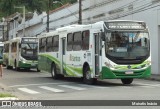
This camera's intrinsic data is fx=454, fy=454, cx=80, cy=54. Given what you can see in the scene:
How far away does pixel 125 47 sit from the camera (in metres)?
21.5

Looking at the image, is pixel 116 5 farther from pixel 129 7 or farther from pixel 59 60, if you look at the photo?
pixel 59 60

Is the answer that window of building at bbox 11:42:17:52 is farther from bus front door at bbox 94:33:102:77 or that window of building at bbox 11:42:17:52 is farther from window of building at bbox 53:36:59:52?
Answer: bus front door at bbox 94:33:102:77

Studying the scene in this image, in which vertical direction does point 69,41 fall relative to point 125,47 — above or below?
above

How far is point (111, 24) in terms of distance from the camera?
21.6 metres

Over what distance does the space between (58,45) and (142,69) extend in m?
7.21

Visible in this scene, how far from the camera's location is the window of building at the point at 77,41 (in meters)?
23.9

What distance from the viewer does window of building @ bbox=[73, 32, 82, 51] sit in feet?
78.4

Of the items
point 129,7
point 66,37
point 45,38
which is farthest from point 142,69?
point 129,7

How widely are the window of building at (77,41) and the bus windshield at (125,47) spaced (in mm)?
2805

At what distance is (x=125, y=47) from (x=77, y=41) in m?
3.59

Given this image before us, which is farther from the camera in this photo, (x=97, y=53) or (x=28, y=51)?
(x=28, y=51)

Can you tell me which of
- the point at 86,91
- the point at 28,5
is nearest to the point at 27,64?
the point at 86,91

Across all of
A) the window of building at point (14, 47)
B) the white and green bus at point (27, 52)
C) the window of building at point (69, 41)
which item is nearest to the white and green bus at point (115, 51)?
the window of building at point (69, 41)

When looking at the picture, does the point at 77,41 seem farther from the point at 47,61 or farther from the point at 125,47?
the point at 47,61
